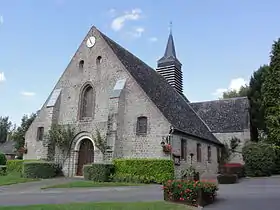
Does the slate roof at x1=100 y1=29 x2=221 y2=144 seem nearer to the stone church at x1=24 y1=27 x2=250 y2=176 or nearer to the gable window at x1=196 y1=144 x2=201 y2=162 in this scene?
the stone church at x1=24 y1=27 x2=250 y2=176

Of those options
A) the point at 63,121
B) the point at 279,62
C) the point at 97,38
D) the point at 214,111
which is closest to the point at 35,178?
the point at 63,121

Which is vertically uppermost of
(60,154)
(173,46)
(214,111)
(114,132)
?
(173,46)

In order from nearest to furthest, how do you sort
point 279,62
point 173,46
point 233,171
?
1. point 233,171
2. point 279,62
3. point 173,46

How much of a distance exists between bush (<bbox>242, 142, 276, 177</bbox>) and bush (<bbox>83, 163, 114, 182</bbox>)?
14013 mm

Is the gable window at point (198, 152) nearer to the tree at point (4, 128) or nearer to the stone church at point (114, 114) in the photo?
the stone church at point (114, 114)

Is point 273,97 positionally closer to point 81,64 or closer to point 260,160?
point 260,160

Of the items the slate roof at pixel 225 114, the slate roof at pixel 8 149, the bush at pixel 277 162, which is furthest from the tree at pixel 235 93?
the slate roof at pixel 8 149

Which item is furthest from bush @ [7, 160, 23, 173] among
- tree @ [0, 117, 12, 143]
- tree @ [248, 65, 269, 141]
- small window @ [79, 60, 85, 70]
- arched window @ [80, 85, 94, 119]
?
tree @ [0, 117, 12, 143]

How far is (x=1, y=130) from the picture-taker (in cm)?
7069

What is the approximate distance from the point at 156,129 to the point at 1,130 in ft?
195

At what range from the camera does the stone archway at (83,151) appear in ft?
80.0

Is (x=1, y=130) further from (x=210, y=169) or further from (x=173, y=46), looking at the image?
(x=210, y=169)

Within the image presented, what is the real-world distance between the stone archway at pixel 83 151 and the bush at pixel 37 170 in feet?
7.89

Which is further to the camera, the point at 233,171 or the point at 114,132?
the point at 233,171
